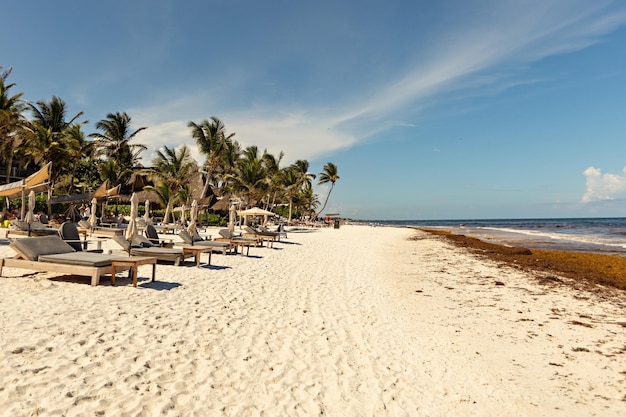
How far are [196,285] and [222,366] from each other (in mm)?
Result: 3667

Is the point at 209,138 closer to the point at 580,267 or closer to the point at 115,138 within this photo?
the point at 115,138

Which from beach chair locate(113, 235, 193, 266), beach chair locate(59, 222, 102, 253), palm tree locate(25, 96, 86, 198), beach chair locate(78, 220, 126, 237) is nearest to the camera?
beach chair locate(59, 222, 102, 253)

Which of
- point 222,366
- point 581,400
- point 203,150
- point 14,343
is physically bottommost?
point 581,400

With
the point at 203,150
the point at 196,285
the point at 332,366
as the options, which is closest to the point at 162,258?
the point at 196,285

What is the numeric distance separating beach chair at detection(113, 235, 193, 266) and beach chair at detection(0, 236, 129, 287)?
1.28 meters

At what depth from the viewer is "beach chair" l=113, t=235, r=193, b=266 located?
26.4 ft

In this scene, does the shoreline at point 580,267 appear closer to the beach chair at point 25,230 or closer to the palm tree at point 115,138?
the beach chair at point 25,230

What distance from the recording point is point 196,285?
7.20 m

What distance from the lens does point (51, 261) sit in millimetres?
6430

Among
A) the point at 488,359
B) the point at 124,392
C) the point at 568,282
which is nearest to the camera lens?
the point at 124,392

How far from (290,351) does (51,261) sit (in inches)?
186

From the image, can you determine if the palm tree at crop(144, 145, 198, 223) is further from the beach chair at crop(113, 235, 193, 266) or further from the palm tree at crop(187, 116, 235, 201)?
the beach chair at crop(113, 235, 193, 266)

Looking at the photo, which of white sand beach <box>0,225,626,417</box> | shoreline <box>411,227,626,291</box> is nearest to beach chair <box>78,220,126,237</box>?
white sand beach <box>0,225,626,417</box>

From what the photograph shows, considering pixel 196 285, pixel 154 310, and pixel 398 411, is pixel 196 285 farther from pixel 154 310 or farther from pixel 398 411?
pixel 398 411
